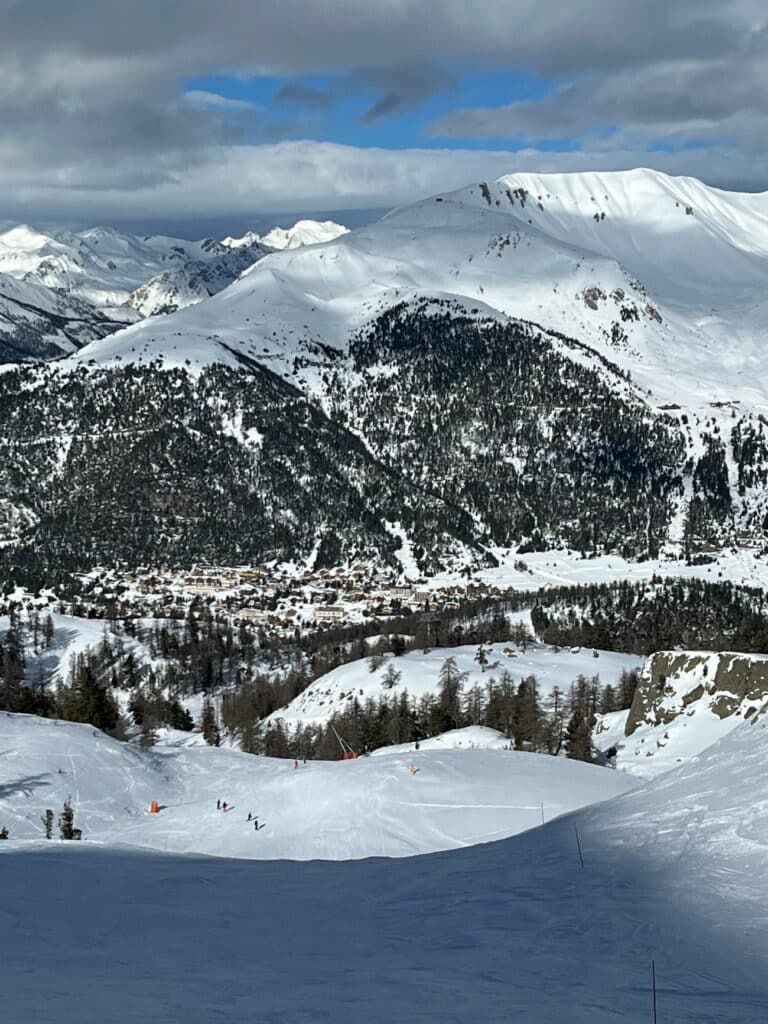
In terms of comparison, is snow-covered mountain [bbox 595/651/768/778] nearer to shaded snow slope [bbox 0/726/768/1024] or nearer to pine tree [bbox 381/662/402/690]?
pine tree [bbox 381/662/402/690]

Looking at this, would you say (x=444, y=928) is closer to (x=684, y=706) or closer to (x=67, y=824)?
(x=67, y=824)

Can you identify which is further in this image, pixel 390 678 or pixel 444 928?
pixel 390 678

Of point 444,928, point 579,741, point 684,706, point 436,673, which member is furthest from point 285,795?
point 436,673

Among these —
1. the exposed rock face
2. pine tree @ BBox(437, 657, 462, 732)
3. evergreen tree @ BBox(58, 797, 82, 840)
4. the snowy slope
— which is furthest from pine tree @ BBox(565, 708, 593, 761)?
evergreen tree @ BBox(58, 797, 82, 840)

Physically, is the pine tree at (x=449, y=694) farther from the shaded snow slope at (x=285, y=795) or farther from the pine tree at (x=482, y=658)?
the shaded snow slope at (x=285, y=795)

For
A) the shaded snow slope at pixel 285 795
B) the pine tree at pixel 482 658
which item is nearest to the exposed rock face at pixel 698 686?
the shaded snow slope at pixel 285 795

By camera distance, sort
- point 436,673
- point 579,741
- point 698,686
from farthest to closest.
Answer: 1. point 436,673
2. point 698,686
3. point 579,741

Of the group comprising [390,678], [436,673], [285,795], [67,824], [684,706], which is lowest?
[390,678]
